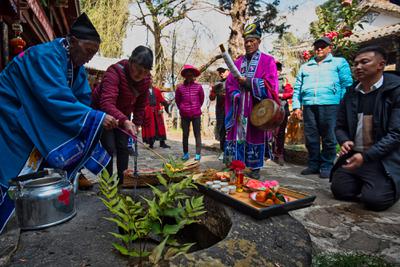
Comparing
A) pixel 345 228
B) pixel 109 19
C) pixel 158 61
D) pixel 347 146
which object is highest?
pixel 109 19

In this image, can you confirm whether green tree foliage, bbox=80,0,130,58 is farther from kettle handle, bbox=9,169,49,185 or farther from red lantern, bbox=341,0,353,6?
kettle handle, bbox=9,169,49,185

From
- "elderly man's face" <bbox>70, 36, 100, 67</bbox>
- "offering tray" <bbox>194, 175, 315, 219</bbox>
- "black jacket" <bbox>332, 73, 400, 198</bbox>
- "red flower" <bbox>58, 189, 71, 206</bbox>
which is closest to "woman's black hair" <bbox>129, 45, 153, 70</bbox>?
"elderly man's face" <bbox>70, 36, 100, 67</bbox>

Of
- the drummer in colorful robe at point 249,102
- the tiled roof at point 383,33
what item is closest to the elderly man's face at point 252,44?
the drummer in colorful robe at point 249,102

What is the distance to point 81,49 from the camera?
208cm

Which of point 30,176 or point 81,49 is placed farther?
point 81,49

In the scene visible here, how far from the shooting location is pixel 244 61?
415 centimetres

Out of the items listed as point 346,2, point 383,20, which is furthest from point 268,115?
point 383,20

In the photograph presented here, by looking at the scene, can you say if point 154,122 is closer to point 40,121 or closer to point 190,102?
point 190,102

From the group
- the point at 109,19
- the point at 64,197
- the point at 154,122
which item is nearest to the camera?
the point at 64,197

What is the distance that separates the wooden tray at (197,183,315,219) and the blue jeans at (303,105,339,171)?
9.59 ft

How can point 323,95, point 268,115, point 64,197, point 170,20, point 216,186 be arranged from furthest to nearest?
point 170,20 < point 323,95 < point 268,115 < point 216,186 < point 64,197

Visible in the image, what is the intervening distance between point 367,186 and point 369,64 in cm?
137

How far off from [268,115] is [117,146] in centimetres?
178

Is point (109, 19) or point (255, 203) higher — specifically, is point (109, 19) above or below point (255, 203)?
above
